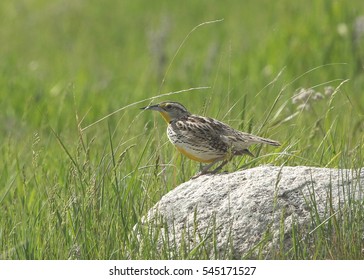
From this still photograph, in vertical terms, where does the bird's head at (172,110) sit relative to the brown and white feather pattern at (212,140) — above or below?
above

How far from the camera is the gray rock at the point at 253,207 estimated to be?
5805 millimetres

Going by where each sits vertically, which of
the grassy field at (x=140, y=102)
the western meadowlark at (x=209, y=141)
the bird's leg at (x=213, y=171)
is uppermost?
the western meadowlark at (x=209, y=141)

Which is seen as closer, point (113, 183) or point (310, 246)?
point (310, 246)

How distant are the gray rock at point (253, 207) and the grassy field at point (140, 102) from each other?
0.10m

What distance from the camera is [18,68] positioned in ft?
47.5

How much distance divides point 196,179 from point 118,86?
25.0 feet

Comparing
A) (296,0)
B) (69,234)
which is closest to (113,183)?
(69,234)

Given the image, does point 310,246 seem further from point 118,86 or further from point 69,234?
point 118,86

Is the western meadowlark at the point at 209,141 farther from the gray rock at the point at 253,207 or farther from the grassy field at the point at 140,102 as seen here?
the gray rock at the point at 253,207

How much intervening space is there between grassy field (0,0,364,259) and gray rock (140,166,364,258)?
0.10 m

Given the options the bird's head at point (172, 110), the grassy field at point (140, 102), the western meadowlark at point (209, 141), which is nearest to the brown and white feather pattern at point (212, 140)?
the western meadowlark at point (209, 141)

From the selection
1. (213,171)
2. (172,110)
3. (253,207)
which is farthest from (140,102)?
(253,207)

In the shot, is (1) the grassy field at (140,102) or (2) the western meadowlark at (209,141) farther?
(2) the western meadowlark at (209,141)

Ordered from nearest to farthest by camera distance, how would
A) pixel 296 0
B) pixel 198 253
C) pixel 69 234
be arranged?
1. pixel 198 253
2. pixel 69 234
3. pixel 296 0
